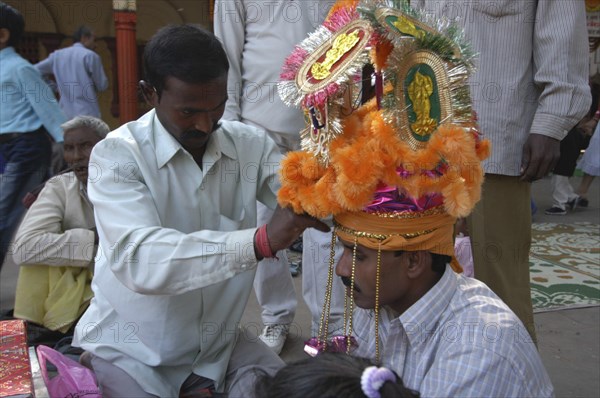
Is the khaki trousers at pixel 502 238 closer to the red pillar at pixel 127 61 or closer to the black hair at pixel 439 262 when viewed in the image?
the black hair at pixel 439 262

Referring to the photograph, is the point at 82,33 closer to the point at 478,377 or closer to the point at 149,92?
the point at 149,92

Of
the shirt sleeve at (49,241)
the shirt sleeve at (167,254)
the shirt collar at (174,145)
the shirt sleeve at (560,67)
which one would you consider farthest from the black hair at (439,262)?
the shirt sleeve at (49,241)

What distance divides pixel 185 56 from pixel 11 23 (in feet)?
10.3

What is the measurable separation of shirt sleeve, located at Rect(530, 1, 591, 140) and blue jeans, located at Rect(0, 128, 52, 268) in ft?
11.4

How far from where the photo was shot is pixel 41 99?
4.59 meters

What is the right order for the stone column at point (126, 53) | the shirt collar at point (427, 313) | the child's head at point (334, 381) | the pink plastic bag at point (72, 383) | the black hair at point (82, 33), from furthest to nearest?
the stone column at point (126, 53)
the black hair at point (82, 33)
the pink plastic bag at point (72, 383)
the shirt collar at point (427, 313)
the child's head at point (334, 381)

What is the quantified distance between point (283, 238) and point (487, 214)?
1.28 meters

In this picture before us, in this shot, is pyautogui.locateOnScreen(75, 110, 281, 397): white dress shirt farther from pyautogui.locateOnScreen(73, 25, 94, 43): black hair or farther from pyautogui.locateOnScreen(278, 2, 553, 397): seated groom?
pyautogui.locateOnScreen(73, 25, 94, 43): black hair

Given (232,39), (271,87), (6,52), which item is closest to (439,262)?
(271,87)

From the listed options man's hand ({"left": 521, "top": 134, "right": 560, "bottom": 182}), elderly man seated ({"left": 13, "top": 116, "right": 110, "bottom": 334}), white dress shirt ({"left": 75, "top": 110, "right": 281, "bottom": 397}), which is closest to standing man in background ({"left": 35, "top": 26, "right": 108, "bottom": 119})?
elderly man seated ({"left": 13, "top": 116, "right": 110, "bottom": 334})

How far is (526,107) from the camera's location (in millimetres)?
2771

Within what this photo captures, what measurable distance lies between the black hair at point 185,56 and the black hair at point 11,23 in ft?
9.70

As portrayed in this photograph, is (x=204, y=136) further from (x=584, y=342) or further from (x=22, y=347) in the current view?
(x=584, y=342)

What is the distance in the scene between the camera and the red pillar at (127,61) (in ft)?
30.1
